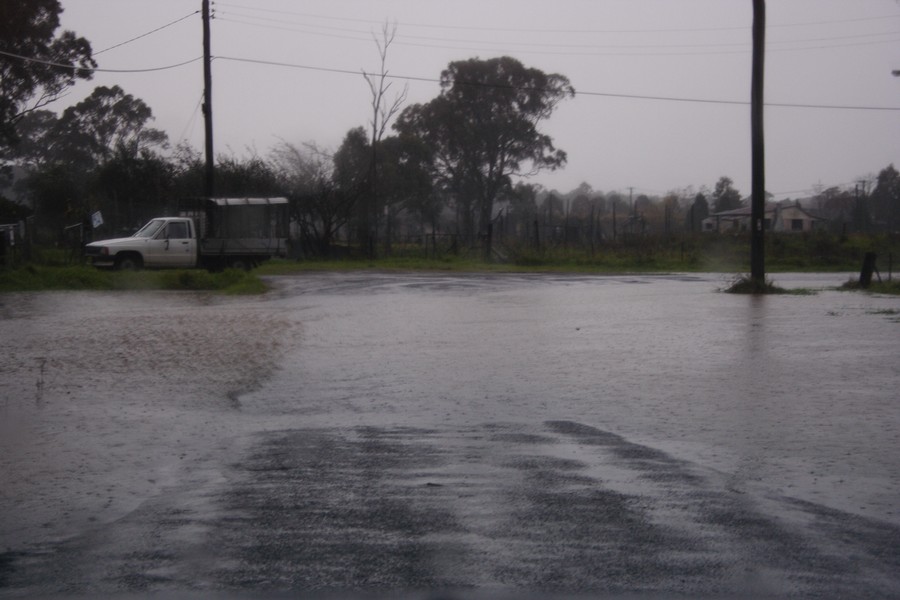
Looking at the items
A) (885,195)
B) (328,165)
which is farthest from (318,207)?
(885,195)

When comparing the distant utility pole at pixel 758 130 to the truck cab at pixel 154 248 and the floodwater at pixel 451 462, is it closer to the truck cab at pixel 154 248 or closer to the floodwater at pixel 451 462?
the floodwater at pixel 451 462

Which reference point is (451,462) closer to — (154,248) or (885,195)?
(154,248)

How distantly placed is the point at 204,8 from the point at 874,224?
71.0m

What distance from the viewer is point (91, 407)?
28.6ft

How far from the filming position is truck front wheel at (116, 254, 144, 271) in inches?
1083

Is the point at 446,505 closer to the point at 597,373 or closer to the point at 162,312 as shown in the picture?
the point at 597,373

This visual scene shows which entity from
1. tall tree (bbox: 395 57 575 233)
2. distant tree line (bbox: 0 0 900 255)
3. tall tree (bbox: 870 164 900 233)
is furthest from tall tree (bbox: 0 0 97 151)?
tall tree (bbox: 870 164 900 233)

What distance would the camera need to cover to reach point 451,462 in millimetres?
6566

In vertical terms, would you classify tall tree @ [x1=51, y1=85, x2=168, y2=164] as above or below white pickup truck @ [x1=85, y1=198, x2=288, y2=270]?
above

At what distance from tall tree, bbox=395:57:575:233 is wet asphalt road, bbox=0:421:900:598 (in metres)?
55.4

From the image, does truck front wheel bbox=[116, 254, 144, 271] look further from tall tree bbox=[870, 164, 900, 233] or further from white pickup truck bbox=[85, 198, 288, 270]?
tall tree bbox=[870, 164, 900, 233]

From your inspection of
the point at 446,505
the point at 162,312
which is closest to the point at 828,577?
the point at 446,505

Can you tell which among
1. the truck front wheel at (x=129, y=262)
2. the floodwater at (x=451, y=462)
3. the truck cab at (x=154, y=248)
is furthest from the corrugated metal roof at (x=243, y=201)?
the floodwater at (x=451, y=462)

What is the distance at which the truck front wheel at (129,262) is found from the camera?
2750 centimetres
